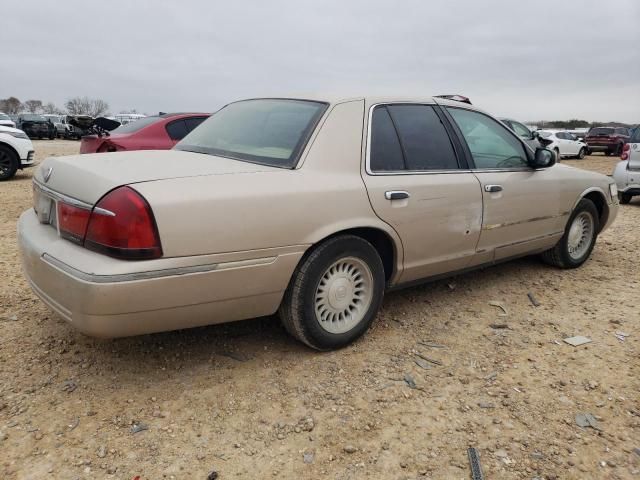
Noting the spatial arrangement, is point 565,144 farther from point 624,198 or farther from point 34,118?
point 34,118

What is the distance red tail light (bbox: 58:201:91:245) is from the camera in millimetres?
2367

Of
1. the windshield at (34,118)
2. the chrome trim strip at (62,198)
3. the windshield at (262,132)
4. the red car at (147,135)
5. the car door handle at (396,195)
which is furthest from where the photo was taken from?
the windshield at (34,118)

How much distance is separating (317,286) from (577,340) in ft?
5.88

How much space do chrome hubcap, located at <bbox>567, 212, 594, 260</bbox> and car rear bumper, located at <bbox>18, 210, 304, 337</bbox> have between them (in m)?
3.22

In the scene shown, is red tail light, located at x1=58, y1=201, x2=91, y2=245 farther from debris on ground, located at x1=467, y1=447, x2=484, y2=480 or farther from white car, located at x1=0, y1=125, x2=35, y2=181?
white car, located at x1=0, y1=125, x2=35, y2=181

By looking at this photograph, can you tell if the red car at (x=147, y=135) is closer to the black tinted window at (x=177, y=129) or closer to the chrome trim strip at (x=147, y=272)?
the black tinted window at (x=177, y=129)

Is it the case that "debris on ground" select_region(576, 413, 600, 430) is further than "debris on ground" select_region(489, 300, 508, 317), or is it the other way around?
"debris on ground" select_region(489, 300, 508, 317)

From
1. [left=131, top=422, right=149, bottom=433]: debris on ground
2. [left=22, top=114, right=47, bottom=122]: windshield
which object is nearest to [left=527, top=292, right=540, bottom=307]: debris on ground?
[left=131, top=422, right=149, bottom=433]: debris on ground

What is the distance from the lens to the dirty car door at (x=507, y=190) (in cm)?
371

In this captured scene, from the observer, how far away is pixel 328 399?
2.59 metres

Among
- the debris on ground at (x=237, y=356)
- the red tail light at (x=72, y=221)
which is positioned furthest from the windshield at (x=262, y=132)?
the debris on ground at (x=237, y=356)

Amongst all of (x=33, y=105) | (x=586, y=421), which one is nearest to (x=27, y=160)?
(x=586, y=421)

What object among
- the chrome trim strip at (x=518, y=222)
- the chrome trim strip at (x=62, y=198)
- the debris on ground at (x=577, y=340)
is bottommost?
the debris on ground at (x=577, y=340)

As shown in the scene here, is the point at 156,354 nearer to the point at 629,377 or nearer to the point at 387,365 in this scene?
the point at 387,365
